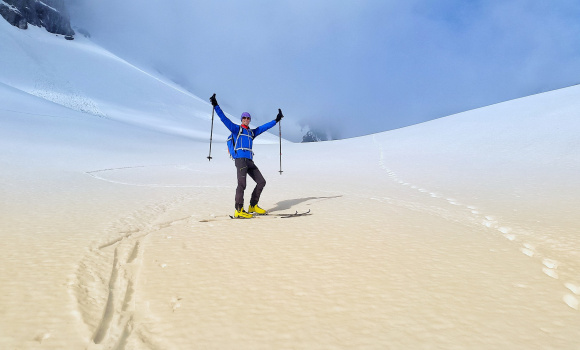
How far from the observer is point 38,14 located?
100938 millimetres

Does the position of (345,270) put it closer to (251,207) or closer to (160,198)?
(251,207)

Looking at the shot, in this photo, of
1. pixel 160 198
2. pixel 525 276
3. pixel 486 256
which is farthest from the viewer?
pixel 160 198

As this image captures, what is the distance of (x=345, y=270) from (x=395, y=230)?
77.2 inches

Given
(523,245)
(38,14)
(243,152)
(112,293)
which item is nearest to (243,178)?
(243,152)

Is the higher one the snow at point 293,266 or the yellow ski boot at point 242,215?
the yellow ski boot at point 242,215

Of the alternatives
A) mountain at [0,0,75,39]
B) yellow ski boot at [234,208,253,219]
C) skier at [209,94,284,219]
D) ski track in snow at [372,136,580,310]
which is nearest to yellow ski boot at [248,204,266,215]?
skier at [209,94,284,219]

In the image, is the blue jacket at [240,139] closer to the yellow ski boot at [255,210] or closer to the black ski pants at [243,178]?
the black ski pants at [243,178]

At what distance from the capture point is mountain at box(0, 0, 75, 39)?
291ft

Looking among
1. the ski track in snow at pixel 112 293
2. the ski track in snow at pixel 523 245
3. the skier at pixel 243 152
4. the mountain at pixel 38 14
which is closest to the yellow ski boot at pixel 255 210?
the skier at pixel 243 152

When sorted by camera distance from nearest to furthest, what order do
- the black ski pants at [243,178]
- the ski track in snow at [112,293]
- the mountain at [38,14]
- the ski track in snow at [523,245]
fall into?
1. the ski track in snow at [112,293]
2. the ski track in snow at [523,245]
3. the black ski pants at [243,178]
4. the mountain at [38,14]

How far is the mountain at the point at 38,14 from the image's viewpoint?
8862cm

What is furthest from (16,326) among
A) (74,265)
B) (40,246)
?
(40,246)

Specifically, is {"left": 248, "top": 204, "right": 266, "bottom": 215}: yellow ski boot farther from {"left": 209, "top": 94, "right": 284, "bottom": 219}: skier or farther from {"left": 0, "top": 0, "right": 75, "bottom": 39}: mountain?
{"left": 0, "top": 0, "right": 75, "bottom": 39}: mountain

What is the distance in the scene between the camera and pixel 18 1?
9512 centimetres
